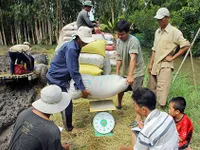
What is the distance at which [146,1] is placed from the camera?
9.33m

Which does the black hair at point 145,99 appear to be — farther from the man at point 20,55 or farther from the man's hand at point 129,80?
the man at point 20,55

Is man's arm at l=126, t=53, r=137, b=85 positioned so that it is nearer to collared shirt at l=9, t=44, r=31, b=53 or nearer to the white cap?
the white cap

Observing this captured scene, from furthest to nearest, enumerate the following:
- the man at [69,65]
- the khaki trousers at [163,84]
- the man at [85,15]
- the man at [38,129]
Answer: the man at [85,15], the khaki trousers at [163,84], the man at [69,65], the man at [38,129]

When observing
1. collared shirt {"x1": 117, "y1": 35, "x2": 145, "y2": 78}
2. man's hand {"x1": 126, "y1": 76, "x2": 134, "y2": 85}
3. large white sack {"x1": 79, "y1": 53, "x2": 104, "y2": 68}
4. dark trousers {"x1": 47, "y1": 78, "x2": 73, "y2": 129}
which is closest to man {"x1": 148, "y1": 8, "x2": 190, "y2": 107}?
collared shirt {"x1": 117, "y1": 35, "x2": 145, "y2": 78}

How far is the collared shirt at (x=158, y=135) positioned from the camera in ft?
5.03

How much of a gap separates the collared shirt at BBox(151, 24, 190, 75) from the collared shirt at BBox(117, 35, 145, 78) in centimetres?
36

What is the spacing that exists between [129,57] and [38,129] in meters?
1.95

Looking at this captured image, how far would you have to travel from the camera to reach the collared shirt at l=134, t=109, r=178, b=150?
5.03 ft

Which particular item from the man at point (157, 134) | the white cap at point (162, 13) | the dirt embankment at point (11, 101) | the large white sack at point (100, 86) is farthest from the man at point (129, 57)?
the dirt embankment at point (11, 101)

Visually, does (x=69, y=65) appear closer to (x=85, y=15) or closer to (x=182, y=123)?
(x=182, y=123)

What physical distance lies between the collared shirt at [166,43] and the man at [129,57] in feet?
1.21

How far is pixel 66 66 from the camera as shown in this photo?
2.80 metres

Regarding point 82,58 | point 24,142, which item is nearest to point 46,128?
point 24,142

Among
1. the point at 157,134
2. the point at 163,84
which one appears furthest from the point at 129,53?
the point at 157,134
